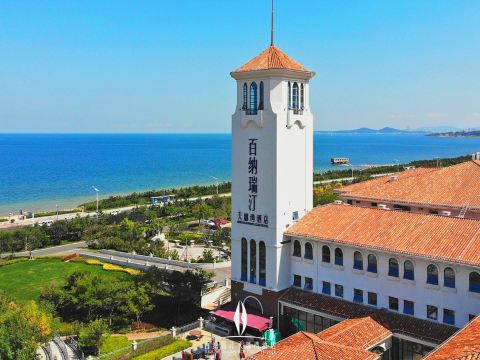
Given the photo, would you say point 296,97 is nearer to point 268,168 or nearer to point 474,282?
point 268,168

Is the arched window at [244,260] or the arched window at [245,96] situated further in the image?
the arched window at [244,260]

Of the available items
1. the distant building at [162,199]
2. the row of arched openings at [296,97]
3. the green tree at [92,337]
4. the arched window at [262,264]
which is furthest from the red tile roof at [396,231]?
the distant building at [162,199]

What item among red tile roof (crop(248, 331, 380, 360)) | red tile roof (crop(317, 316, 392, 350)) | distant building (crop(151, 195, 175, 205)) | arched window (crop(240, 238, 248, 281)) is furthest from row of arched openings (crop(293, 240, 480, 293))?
distant building (crop(151, 195, 175, 205))

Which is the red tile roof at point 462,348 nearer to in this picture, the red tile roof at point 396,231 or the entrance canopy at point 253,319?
the red tile roof at point 396,231

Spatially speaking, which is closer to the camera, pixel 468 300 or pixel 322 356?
pixel 322 356

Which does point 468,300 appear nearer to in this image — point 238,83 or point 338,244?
point 338,244

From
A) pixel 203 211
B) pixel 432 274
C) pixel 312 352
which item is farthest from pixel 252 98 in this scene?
pixel 203 211

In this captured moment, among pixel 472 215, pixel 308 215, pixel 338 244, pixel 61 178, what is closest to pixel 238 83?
pixel 308 215
